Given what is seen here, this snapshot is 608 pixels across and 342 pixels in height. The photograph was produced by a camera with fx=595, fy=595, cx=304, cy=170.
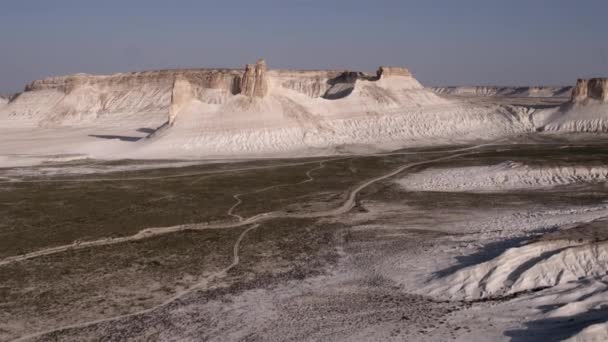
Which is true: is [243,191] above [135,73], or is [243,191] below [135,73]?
below

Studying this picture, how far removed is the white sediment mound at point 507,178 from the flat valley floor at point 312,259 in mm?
129

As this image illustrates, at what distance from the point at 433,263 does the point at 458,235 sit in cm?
A: 288

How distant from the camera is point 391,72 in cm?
6712

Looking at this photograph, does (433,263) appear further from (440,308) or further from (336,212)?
(336,212)

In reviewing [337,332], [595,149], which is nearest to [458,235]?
[337,332]

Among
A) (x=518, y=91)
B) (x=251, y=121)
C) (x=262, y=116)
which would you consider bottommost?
(x=251, y=121)

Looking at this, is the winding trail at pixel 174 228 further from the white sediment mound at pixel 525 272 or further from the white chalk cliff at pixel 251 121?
the white chalk cliff at pixel 251 121

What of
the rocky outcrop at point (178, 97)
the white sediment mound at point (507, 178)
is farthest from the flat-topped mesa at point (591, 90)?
the rocky outcrop at point (178, 97)

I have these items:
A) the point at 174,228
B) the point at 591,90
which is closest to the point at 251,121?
the point at 174,228

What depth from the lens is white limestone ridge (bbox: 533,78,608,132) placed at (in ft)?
171

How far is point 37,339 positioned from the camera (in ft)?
32.1

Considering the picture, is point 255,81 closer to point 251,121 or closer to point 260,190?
point 251,121

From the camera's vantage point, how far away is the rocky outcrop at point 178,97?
154 ft

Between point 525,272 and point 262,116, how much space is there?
36474 mm
